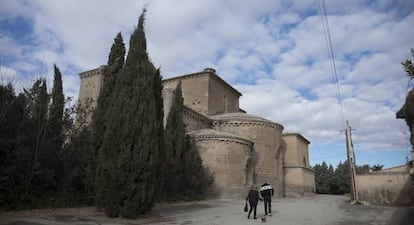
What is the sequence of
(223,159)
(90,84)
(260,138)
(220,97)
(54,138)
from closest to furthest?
(54,138)
(223,159)
(260,138)
(90,84)
(220,97)

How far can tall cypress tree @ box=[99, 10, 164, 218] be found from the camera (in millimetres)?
9875

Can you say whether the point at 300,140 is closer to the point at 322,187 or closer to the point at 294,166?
the point at 294,166

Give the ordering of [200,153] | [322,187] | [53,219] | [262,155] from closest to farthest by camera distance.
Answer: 1. [53,219]
2. [200,153]
3. [262,155]
4. [322,187]

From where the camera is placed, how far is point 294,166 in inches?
1299

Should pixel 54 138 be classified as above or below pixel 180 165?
above

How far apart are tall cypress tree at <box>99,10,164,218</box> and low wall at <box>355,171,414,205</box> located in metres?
14.1

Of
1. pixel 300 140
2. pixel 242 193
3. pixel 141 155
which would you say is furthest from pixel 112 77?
pixel 300 140

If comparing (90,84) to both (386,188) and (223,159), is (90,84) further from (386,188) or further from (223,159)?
(386,188)

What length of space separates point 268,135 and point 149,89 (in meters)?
16.3

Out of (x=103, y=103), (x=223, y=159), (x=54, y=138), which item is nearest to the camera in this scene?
(x=54, y=138)

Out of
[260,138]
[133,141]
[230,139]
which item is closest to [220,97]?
[260,138]

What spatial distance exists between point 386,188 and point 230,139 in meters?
9.87

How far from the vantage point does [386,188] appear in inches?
709

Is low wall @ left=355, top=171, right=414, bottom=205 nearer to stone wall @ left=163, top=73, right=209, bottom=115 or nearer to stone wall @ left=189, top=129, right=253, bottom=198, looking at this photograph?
stone wall @ left=189, top=129, right=253, bottom=198
